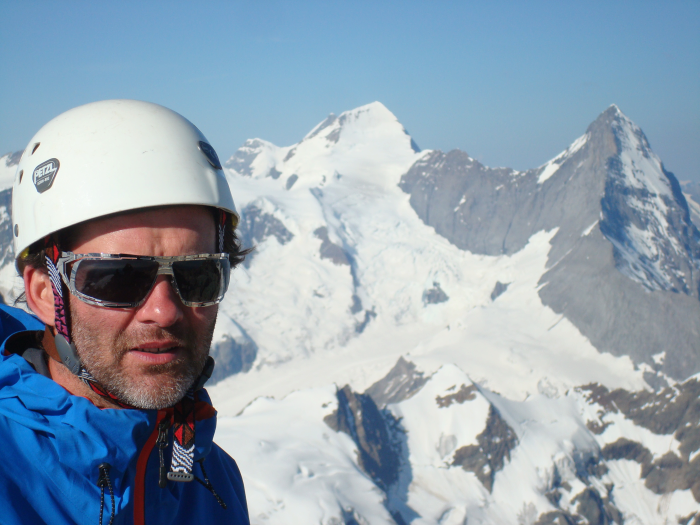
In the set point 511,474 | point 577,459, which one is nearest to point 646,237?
point 577,459

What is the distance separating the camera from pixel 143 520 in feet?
10.7

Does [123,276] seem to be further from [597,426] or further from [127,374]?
[597,426]

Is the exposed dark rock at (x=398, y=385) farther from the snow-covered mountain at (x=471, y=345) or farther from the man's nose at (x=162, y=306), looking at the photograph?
the man's nose at (x=162, y=306)

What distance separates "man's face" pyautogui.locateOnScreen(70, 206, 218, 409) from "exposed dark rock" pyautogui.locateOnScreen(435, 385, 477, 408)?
284ft

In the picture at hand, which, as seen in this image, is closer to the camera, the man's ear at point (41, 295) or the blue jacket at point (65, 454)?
the blue jacket at point (65, 454)

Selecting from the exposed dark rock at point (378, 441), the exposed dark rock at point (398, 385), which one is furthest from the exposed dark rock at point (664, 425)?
Result: the exposed dark rock at point (378, 441)

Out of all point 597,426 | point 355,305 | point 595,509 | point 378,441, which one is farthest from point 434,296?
point 595,509

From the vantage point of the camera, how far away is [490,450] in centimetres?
8119

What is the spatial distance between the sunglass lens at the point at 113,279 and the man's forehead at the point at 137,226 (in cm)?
16

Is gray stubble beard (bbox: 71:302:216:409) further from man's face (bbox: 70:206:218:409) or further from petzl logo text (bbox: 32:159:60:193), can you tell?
petzl logo text (bbox: 32:159:60:193)

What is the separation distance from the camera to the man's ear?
11.6 feet

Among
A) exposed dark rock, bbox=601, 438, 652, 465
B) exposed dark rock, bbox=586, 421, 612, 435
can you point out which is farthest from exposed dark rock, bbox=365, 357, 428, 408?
exposed dark rock, bbox=601, 438, 652, 465

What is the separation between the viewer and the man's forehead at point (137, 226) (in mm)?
3330

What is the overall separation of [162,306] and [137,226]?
54 cm
